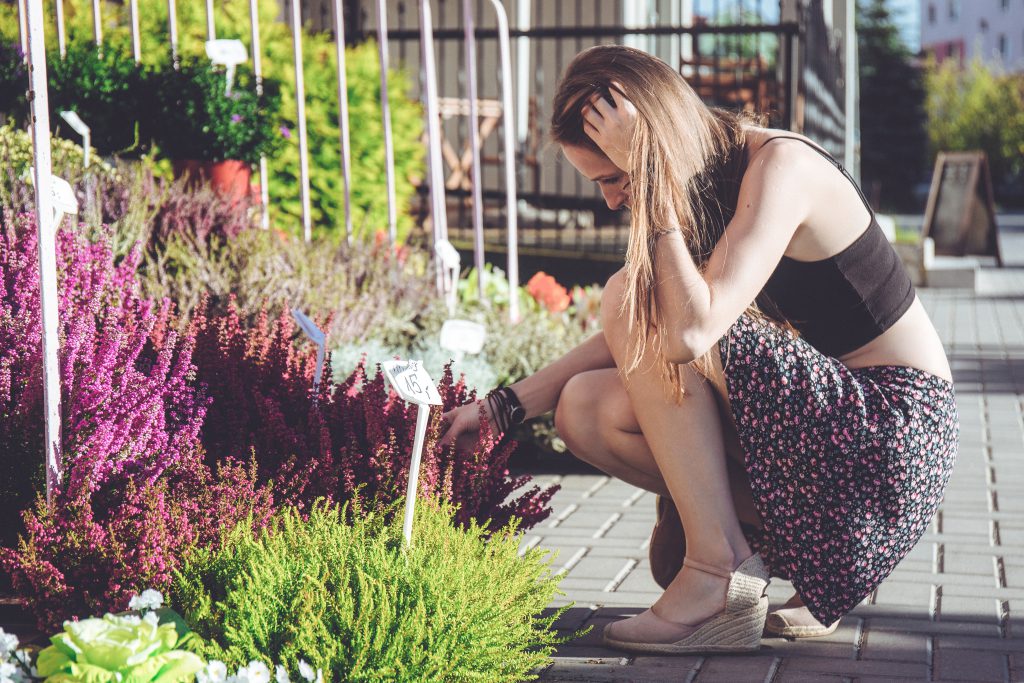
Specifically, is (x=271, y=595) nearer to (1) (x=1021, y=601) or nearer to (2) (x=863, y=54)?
(1) (x=1021, y=601)

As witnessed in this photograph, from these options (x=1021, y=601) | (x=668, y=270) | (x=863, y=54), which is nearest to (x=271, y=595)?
(x=668, y=270)

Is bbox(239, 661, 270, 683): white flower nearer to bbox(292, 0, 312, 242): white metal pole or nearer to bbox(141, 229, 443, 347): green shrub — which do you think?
bbox(141, 229, 443, 347): green shrub

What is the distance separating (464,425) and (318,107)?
3.87 metres

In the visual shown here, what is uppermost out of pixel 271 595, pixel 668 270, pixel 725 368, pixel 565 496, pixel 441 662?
pixel 668 270

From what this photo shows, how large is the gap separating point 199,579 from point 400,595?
0.36 metres

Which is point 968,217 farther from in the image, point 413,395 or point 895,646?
point 413,395

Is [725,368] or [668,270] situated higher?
[668,270]

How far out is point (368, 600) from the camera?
194 cm

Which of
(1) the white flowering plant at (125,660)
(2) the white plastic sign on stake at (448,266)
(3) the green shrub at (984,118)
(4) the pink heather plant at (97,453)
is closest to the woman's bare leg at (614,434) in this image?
(4) the pink heather plant at (97,453)

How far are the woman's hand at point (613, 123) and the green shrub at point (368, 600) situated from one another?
80 centimetres

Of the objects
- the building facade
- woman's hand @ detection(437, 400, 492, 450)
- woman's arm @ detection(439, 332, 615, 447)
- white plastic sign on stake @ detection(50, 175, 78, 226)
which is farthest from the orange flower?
the building facade

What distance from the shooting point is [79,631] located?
177 cm

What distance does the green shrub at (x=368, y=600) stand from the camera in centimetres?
194

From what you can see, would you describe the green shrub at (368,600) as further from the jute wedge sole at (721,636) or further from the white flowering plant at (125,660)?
the jute wedge sole at (721,636)
